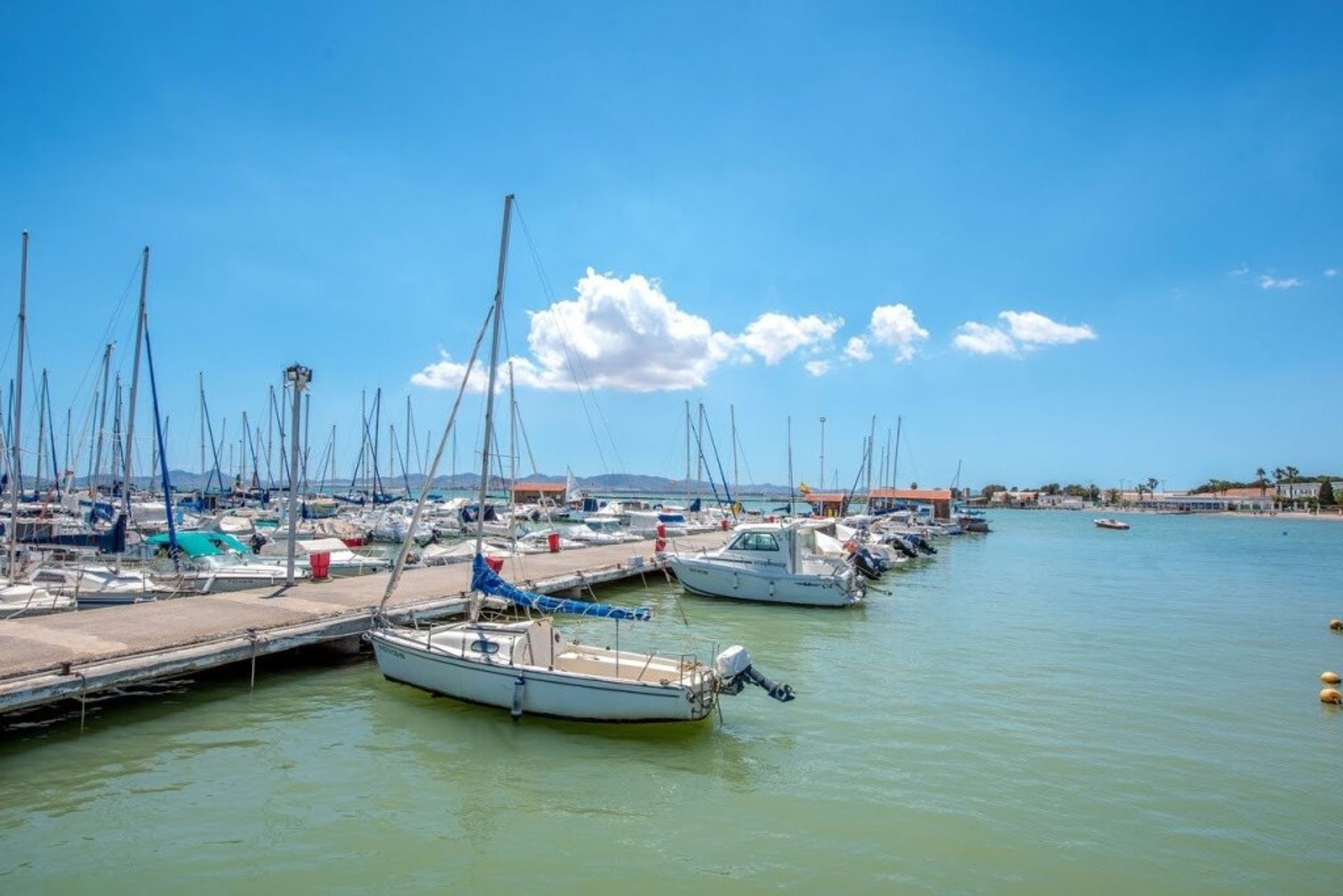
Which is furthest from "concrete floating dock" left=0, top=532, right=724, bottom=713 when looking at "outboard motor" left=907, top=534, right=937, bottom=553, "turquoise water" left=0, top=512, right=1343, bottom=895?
"outboard motor" left=907, top=534, right=937, bottom=553

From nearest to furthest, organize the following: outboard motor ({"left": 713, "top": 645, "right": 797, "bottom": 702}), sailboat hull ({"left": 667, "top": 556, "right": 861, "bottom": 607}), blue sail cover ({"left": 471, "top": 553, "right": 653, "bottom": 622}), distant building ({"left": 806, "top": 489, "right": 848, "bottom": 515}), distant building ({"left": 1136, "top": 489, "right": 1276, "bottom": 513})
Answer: outboard motor ({"left": 713, "top": 645, "right": 797, "bottom": 702}) → blue sail cover ({"left": 471, "top": 553, "right": 653, "bottom": 622}) → sailboat hull ({"left": 667, "top": 556, "right": 861, "bottom": 607}) → distant building ({"left": 806, "top": 489, "right": 848, "bottom": 515}) → distant building ({"left": 1136, "top": 489, "right": 1276, "bottom": 513})

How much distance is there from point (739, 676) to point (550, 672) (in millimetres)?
3104

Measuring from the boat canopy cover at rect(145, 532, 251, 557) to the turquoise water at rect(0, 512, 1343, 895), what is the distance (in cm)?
1355

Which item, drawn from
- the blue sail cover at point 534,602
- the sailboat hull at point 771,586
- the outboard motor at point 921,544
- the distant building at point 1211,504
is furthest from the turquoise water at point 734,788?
the distant building at point 1211,504

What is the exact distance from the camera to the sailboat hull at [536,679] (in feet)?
41.7

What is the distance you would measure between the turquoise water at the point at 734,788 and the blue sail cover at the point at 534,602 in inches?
89.8

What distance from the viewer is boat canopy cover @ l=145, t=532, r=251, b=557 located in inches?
1080

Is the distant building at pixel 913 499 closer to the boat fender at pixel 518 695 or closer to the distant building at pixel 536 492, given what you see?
the distant building at pixel 536 492

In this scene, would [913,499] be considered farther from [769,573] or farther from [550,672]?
[550,672]

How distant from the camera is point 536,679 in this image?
43.0ft

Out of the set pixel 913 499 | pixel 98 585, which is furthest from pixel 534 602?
pixel 913 499

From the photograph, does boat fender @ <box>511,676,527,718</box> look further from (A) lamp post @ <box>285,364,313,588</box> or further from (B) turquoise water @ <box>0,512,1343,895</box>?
(A) lamp post @ <box>285,364,313,588</box>

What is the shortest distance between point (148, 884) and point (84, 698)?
589 cm

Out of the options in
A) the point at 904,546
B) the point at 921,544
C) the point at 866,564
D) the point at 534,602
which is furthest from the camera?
the point at 921,544
